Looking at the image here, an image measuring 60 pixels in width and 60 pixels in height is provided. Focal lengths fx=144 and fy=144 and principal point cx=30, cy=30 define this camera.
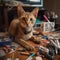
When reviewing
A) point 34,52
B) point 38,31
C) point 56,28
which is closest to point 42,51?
point 34,52

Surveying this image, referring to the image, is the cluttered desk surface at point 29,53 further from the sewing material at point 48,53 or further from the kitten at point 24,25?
the kitten at point 24,25

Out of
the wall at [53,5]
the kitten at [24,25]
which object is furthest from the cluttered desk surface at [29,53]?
the wall at [53,5]

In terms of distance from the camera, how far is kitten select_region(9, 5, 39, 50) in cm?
109

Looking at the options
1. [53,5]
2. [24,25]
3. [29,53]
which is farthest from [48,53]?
[53,5]

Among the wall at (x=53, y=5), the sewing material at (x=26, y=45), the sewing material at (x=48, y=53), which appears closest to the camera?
the sewing material at (x=48, y=53)

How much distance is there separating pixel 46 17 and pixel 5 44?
0.65 m

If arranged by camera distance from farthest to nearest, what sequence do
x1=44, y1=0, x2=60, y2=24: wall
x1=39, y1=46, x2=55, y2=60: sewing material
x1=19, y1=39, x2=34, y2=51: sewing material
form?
1. x1=44, y1=0, x2=60, y2=24: wall
2. x1=19, y1=39, x2=34, y2=51: sewing material
3. x1=39, y1=46, x2=55, y2=60: sewing material

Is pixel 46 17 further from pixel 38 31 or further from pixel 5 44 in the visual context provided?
pixel 5 44

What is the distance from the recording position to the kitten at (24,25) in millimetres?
1092

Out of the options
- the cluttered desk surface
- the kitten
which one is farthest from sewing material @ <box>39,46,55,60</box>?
the kitten

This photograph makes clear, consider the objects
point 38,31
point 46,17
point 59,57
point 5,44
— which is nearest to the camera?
point 59,57

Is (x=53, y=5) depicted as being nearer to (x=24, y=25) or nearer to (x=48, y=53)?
(x=24, y=25)

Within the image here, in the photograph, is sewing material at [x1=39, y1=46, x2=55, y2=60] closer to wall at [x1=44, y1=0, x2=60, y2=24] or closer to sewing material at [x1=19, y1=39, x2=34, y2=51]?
sewing material at [x1=19, y1=39, x2=34, y2=51]

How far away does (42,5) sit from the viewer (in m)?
1.67
